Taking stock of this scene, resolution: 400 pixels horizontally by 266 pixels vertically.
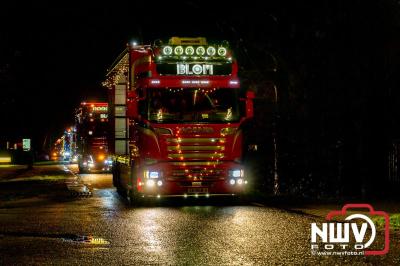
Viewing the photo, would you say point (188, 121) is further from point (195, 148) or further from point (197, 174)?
point (197, 174)

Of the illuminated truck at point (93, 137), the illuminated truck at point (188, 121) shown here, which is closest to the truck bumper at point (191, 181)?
the illuminated truck at point (188, 121)

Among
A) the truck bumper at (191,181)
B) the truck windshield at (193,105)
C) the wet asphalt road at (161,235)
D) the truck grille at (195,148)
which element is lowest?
the wet asphalt road at (161,235)

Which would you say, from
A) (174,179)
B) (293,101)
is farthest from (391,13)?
(174,179)

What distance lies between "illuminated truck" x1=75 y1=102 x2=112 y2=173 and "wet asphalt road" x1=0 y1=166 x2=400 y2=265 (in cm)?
2066

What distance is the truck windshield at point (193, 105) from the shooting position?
18.9m

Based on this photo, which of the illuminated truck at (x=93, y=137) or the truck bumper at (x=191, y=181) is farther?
the illuminated truck at (x=93, y=137)

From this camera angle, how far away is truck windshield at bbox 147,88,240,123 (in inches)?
745

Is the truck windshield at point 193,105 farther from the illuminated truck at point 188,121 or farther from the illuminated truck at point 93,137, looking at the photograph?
the illuminated truck at point 93,137

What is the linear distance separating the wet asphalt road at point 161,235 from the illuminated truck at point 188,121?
28.4 inches

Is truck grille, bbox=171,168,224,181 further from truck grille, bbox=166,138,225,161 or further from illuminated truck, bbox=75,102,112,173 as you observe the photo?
illuminated truck, bbox=75,102,112,173

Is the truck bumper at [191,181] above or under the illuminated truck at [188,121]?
under

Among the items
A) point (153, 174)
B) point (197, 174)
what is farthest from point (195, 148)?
point (153, 174)

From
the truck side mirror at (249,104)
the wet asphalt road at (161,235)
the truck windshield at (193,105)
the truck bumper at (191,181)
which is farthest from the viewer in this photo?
the truck side mirror at (249,104)

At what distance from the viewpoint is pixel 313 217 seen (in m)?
16.0
